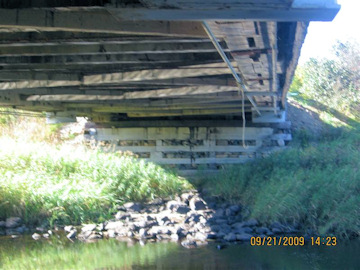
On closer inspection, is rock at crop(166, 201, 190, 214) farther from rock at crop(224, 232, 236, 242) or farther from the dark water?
the dark water

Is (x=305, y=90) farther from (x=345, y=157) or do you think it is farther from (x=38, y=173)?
(x=38, y=173)

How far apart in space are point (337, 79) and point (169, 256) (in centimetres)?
2237

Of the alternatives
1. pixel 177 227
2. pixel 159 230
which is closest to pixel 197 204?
pixel 177 227

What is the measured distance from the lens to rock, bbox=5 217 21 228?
1180 cm

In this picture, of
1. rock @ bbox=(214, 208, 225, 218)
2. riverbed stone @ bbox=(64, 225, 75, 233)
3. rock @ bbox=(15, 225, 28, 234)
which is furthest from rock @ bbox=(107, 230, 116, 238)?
rock @ bbox=(214, 208, 225, 218)

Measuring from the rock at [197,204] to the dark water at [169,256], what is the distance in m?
3.73

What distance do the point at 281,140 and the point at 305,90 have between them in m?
13.1

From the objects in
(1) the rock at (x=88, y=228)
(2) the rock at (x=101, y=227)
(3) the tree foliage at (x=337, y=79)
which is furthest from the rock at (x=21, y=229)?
(3) the tree foliage at (x=337, y=79)

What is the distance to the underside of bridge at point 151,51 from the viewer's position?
4.65 meters

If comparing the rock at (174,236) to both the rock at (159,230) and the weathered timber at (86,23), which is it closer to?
the rock at (159,230)

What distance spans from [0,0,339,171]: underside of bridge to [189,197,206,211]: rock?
266 centimetres

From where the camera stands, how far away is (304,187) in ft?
39.8

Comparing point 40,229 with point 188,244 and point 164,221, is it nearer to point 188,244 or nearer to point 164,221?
point 164,221

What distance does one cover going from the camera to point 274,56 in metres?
7.62
